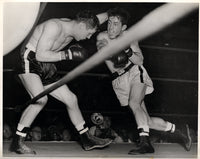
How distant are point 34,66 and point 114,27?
59 cm

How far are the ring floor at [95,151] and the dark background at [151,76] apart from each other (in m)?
0.15

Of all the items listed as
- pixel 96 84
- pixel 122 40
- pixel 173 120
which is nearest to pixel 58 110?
pixel 96 84

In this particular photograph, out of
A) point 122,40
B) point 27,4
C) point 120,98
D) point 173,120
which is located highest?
point 27,4

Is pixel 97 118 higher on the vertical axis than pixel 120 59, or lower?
lower

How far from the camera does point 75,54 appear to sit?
2.55m

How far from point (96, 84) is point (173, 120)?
583 millimetres

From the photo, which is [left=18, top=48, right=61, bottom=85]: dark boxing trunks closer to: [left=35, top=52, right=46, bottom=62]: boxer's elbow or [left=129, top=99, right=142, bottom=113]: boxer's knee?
[left=35, top=52, right=46, bottom=62]: boxer's elbow

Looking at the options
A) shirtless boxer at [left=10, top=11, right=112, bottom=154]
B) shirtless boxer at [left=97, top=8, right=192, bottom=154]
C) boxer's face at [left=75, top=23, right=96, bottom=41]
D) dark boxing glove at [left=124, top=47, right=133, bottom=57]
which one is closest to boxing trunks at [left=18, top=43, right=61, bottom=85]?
shirtless boxer at [left=10, top=11, right=112, bottom=154]

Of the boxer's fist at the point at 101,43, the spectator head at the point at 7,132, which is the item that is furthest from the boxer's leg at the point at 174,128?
the spectator head at the point at 7,132

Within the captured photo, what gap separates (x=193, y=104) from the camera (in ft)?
8.64

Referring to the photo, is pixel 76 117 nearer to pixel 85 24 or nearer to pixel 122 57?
pixel 122 57

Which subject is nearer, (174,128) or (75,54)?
(75,54)

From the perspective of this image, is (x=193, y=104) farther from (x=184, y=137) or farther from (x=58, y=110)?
(x=58, y=110)

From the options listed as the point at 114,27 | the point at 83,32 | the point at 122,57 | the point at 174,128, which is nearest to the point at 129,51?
the point at 122,57
